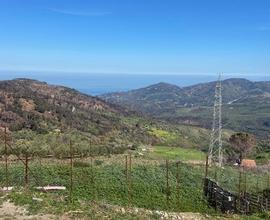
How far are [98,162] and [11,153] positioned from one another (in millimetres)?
8275

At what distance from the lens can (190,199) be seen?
31.3 meters

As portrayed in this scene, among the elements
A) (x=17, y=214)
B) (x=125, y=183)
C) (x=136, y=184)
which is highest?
(x=17, y=214)

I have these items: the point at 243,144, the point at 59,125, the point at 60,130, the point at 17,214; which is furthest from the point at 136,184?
the point at 59,125

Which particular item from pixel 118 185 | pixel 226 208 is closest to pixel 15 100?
pixel 118 185

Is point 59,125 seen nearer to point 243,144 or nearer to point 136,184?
point 243,144

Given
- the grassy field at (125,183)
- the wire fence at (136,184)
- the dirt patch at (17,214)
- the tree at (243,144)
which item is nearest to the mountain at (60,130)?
the grassy field at (125,183)

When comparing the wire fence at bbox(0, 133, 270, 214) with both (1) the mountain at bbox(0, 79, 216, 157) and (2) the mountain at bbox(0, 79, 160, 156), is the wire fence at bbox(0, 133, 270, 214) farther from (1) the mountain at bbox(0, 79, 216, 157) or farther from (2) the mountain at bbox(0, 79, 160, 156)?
(2) the mountain at bbox(0, 79, 160, 156)

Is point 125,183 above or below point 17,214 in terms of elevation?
below

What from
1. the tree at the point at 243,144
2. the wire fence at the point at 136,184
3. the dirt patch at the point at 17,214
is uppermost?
the dirt patch at the point at 17,214

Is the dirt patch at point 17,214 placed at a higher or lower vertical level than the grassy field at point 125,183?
higher

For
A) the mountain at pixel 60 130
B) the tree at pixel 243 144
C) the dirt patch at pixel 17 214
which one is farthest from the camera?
the tree at pixel 243 144

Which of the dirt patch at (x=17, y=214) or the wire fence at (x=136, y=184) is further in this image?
the wire fence at (x=136, y=184)

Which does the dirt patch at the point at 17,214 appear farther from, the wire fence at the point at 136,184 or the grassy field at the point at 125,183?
the wire fence at the point at 136,184

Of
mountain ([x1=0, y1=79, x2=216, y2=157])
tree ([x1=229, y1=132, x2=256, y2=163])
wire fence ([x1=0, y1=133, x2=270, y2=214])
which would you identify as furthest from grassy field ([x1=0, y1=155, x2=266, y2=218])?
tree ([x1=229, y1=132, x2=256, y2=163])
